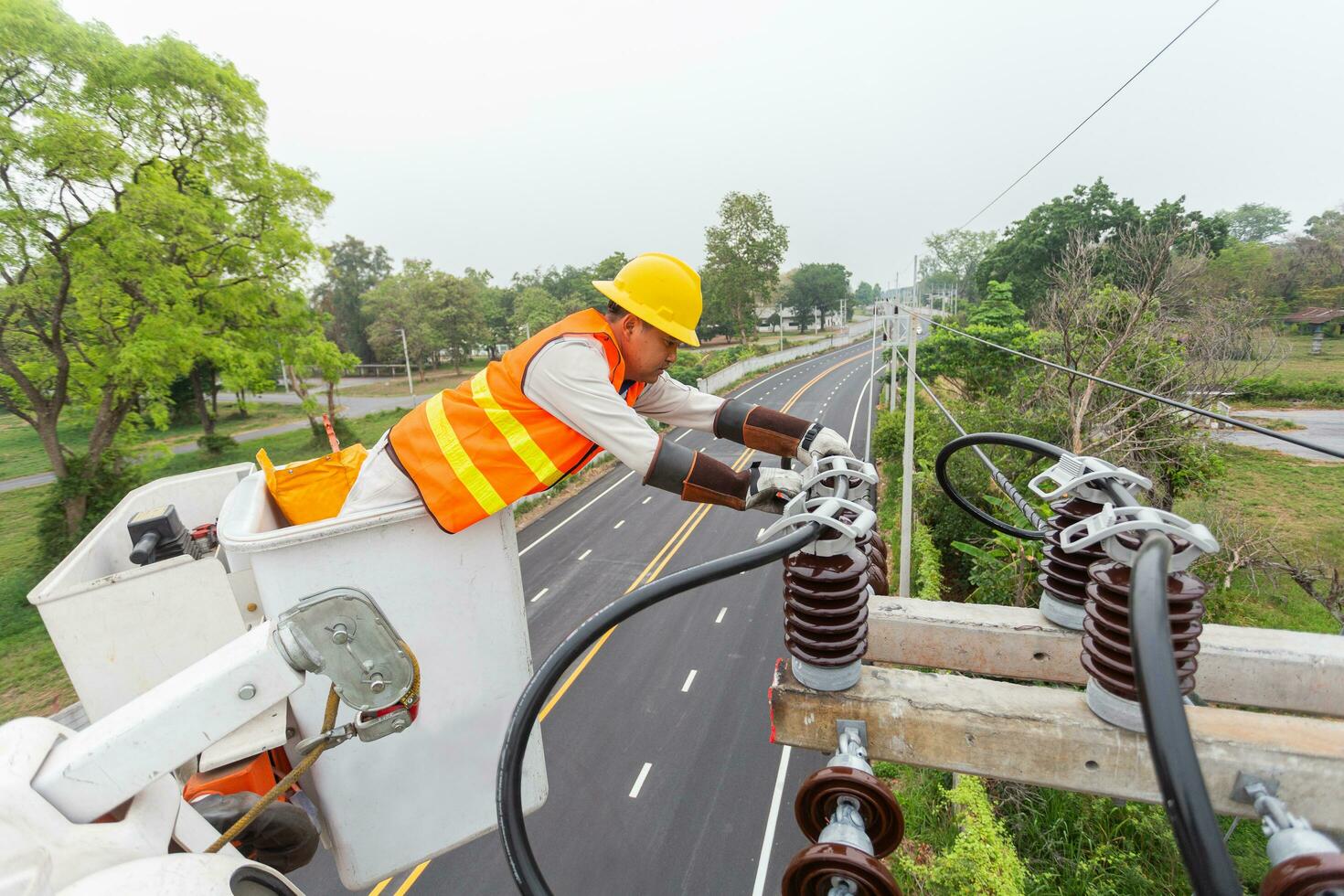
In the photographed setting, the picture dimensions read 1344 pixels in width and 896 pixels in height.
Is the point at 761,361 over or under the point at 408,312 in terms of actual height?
under

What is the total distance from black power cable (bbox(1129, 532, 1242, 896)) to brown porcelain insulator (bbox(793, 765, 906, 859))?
2.29ft

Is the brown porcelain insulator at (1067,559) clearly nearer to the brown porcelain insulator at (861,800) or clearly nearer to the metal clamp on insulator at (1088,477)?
the metal clamp on insulator at (1088,477)

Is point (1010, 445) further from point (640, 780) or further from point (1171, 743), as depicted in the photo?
point (640, 780)

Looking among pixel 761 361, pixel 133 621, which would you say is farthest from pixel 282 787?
pixel 761 361

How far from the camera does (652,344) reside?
2.41 meters

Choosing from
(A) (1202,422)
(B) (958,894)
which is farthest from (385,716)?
(A) (1202,422)

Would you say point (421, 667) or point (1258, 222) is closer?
point (421, 667)

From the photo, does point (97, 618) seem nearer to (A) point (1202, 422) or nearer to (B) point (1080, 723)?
(B) point (1080, 723)

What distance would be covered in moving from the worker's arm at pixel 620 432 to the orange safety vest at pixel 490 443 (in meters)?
0.08

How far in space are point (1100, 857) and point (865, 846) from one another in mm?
7668

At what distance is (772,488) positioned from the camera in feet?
6.84

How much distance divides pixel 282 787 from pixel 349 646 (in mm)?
382

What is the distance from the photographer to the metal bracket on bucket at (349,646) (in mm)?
1506

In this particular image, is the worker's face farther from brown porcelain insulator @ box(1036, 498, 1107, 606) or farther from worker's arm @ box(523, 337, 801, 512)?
brown porcelain insulator @ box(1036, 498, 1107, 606)
